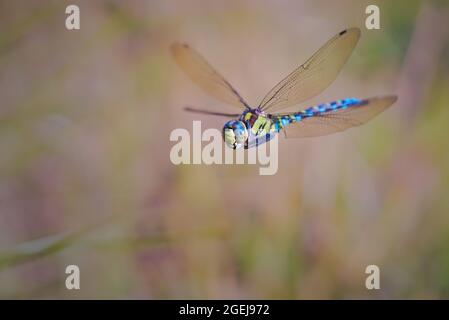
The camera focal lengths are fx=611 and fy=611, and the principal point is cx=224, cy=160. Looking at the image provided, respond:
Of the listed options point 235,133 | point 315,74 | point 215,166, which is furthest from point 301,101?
point 215,166

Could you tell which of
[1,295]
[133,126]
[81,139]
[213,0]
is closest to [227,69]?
[213,0]

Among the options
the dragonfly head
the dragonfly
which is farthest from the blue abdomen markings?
the dragonfly head

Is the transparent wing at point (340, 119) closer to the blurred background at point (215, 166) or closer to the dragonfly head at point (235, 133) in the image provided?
the dragonfly head at point (235, 133)

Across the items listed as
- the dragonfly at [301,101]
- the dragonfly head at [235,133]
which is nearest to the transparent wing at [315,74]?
the dragonfly at [301,101]

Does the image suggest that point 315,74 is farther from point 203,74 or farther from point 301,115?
point 203,74

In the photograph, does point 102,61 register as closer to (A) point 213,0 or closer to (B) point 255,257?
(A) point 213,0

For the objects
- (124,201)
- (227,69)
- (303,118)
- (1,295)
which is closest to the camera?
(303,118)

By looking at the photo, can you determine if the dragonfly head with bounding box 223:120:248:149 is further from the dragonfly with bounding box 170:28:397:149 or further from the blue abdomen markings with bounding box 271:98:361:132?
the blue abdomen markings with bounding box 271:98:361:132
